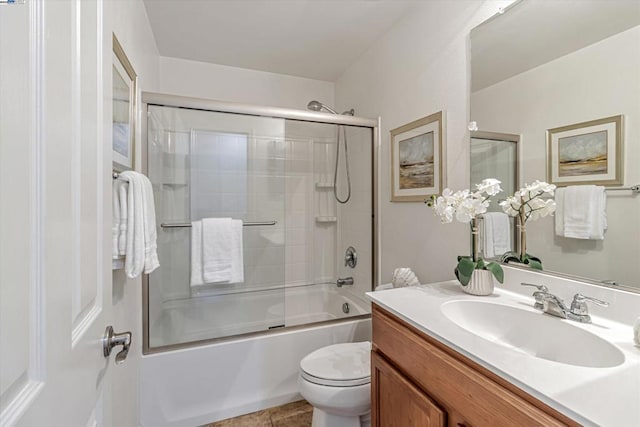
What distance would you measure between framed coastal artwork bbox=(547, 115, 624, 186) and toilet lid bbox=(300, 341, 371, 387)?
3.72 ft

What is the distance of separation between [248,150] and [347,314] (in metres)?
1.47

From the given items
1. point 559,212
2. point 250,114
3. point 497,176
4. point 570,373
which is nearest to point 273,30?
point 250,114

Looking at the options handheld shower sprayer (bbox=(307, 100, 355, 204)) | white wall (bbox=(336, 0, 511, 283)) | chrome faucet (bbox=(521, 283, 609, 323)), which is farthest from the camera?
handheld shower sprayer (bbox=(307, 100, 355, 204))

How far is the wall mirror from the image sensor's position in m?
0.86

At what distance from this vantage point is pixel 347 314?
88.7 inches

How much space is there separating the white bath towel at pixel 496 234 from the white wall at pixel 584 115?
0.29 ft

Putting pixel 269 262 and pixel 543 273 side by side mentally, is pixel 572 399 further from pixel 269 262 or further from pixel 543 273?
pixel 269 262

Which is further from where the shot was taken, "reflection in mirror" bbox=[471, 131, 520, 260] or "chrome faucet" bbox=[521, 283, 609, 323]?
Answer: "reflection in mirror" bbox=[471, 131, 520, 260]

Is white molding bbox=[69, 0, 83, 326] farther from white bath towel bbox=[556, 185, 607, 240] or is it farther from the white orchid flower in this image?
white bath towel bbox=[556, 185, 607, 240]

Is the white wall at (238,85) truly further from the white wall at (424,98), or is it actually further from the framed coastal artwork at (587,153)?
the framed coastal artwork at (587,153)

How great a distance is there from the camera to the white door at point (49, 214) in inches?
12.3

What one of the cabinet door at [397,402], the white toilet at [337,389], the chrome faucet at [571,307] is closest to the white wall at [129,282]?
the white toilet at [337,389]

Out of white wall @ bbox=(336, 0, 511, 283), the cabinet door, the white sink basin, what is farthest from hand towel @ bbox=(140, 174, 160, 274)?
white wall @ bbox=(336, 0, 511, 283)

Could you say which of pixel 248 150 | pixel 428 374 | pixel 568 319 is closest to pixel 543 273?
pixel 568 319
